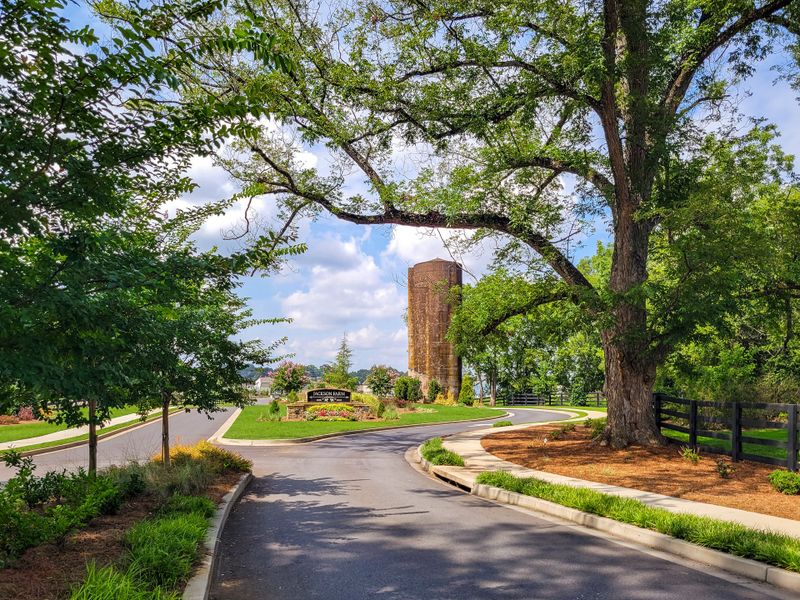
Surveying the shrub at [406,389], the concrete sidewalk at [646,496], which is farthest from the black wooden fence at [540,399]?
the concrete sidewalk at [646,496]

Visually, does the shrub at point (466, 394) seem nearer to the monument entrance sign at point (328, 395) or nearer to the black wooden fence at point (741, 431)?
the monument entrance sign at point (328, 395)

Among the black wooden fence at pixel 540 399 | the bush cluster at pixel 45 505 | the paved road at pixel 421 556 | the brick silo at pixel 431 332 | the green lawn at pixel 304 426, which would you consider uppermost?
the brick silo at pixel 431 332

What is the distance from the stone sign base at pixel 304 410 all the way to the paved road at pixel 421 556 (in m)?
18.7

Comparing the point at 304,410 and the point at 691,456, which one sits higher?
the point at 691,456

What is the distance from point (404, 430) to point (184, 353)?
16.0 metres

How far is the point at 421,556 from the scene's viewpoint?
6551mm

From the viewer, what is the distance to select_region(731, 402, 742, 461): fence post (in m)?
12.9

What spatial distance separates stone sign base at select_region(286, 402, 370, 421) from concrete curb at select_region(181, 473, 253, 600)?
19.6 m

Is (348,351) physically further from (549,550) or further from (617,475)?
(549,550)

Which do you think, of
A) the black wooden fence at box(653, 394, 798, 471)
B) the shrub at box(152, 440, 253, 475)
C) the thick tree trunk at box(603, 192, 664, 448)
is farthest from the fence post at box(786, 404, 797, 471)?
the shrub at box(152, 440, 253, 475)

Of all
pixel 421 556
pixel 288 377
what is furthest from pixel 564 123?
pixel 288 377

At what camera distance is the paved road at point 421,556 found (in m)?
5.49

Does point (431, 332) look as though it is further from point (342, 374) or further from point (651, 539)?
point (651, 539)

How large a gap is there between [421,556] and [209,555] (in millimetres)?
2268
